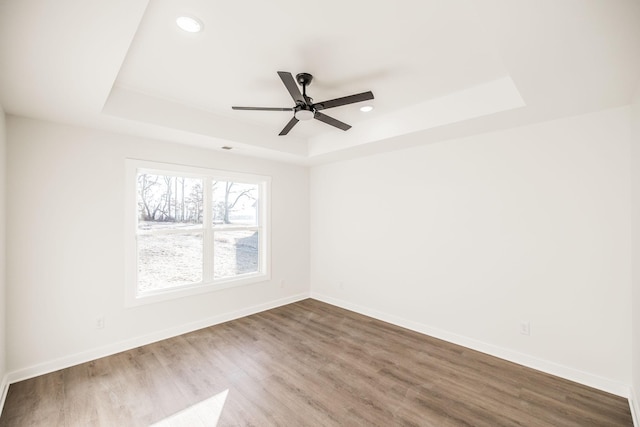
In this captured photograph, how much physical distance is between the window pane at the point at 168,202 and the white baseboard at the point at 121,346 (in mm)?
1263

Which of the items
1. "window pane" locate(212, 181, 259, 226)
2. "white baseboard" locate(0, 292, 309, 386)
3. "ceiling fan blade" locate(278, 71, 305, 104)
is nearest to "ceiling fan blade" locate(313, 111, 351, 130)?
"ceiling fan blade" locate(278, 71, 305, 104)

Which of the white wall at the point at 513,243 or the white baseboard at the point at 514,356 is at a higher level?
the white wall at the point at 513,243

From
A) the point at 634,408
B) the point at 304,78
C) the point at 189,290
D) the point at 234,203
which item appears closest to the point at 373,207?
the point at 234,203

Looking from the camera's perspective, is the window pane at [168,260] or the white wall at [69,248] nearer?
the white wall at [69,248]

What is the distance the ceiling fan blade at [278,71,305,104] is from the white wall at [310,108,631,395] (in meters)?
1.69

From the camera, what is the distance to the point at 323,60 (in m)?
2.18

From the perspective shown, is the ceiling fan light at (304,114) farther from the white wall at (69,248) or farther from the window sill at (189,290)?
the window sill at (189,290)

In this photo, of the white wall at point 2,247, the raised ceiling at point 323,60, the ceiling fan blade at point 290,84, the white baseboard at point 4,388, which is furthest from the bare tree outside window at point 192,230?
the ceiling fan blade at point 290,84

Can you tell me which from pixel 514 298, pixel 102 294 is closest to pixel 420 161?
pixel 514 298

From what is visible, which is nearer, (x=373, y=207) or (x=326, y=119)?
(x=326, y=119)

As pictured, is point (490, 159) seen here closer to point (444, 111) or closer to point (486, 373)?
point (444, 111)

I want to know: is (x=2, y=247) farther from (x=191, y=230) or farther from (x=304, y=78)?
(x=304, y=78)

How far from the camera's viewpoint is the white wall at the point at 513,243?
96.7 inches

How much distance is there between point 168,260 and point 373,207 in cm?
285
